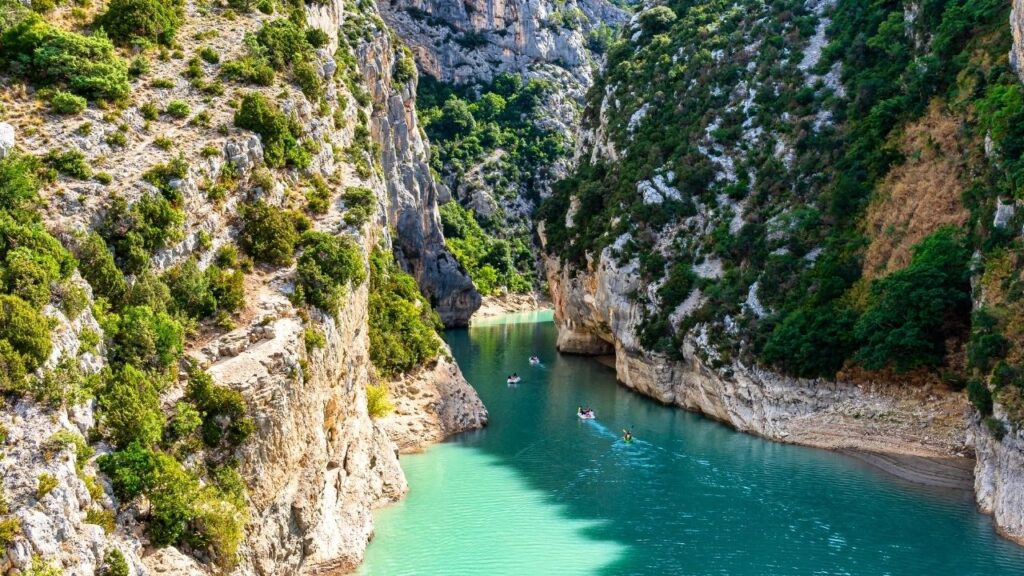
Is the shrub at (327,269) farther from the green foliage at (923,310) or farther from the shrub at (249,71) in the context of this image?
the green foliage at (923,310)

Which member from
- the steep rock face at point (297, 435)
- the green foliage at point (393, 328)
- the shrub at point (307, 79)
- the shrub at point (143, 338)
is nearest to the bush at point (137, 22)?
the shrub at point (307, 79)

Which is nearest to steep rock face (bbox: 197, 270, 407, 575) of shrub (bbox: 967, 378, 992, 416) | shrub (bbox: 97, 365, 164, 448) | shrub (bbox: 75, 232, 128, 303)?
shrub (bbox: 97, 365, 164, 448)

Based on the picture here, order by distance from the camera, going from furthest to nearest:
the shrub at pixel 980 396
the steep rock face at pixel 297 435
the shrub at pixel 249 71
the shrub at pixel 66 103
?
1. the shrub at pixel 980 396
2. the shrub at pixel 249 71
3. the shrub at pixel 66 103
4. the steep rock face at pixel 297 435

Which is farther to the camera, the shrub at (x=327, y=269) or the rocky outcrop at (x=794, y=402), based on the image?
the rocky outcrop at (x=794, y=402)

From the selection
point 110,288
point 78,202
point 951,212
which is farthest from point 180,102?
point 951,212

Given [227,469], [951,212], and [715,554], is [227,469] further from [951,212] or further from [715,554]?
[951,212]

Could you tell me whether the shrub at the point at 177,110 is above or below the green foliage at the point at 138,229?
Result: above

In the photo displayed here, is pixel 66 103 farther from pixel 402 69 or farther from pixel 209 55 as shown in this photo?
pixel 402 69

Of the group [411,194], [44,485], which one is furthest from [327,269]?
[411,194]
